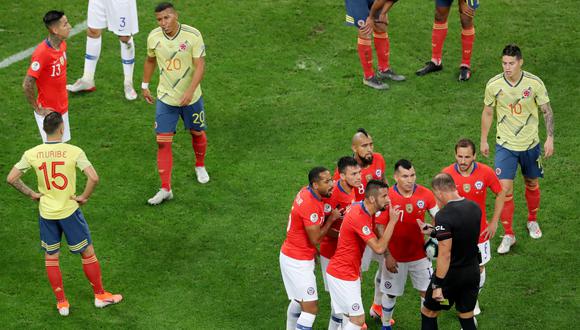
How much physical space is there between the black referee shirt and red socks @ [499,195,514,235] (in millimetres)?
2604

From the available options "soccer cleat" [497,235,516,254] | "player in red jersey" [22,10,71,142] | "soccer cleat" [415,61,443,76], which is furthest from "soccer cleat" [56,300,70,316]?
"soccer cleat" [415,61,443,76]

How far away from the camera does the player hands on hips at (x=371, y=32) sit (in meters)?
15.1

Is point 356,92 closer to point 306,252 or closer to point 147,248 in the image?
point 147,248

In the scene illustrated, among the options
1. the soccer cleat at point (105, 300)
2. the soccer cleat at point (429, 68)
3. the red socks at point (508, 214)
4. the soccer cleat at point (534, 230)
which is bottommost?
the soccer cleat at point (105, 300)

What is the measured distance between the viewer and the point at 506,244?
1196 cm

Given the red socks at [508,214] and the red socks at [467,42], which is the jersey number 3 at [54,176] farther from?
the red socks at [467,42]

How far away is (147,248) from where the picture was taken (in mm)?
12195

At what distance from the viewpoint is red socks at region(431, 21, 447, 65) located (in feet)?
50.5

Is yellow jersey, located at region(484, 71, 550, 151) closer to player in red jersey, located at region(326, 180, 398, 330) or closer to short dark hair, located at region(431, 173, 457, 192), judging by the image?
short dark hair, located at region(431, 173, 457, 192)

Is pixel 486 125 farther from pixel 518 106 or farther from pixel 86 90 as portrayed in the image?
pixel 86 90

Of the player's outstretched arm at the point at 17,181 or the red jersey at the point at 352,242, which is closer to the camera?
the red jersey at the point at 352,242

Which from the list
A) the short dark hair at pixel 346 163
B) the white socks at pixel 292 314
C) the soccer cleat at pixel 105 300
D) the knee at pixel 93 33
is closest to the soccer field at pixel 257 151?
the soccer cleat at pixel 105 300

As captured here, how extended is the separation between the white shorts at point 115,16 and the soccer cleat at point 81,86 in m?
0.86

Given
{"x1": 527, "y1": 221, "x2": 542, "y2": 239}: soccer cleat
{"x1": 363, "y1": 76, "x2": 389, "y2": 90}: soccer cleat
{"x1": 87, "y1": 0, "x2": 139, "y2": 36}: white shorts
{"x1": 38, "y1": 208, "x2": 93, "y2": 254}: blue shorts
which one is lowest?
{"x1": 527, "y1": 221, "x2": 542, "y2": 239}: soccer cleat
